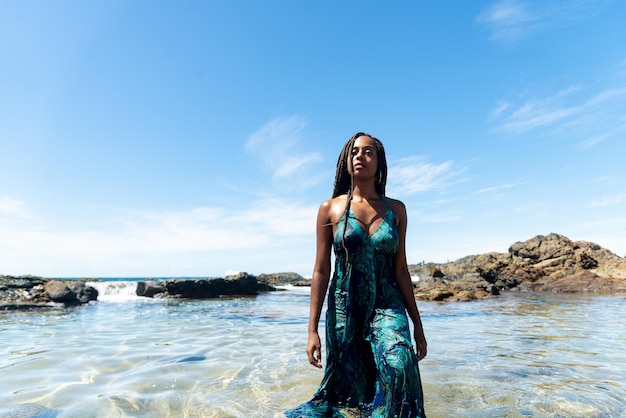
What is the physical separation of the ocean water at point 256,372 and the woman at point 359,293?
129cm

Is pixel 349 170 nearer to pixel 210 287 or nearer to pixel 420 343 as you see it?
pixel 420 343

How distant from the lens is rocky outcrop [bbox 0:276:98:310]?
19.0 m

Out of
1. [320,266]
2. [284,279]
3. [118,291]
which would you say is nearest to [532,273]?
[284,279]

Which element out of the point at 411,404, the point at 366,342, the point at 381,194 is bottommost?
the point at 411,404

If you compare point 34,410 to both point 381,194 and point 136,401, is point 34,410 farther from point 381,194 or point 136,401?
point 381,194

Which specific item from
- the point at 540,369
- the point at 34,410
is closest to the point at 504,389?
the point at 540,369

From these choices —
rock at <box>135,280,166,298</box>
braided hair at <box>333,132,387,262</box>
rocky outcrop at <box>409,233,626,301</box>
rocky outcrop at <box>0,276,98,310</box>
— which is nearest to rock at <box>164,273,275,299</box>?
rock at <box>135,280,166,298</box>

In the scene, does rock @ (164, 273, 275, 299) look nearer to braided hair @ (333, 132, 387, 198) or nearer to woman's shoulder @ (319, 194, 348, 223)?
braided hair @ (333, 132, 387, 198)

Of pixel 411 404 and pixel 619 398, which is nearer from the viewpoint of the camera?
pixel 411 404

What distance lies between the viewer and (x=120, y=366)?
615 centimetres

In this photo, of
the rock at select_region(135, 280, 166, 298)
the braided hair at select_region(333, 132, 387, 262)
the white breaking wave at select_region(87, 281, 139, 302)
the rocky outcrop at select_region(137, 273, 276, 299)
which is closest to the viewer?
the braided hair at select_region(333, 132, 387, 262)

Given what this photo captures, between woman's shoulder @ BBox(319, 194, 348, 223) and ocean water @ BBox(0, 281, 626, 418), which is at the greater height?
woman's shoulder @ BBox(319, 194, 348, 223)

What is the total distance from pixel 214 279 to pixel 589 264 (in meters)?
31.4

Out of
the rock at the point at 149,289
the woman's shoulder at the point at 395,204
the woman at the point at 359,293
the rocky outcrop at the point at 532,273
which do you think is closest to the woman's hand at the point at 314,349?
the woman at the point at 359,293
